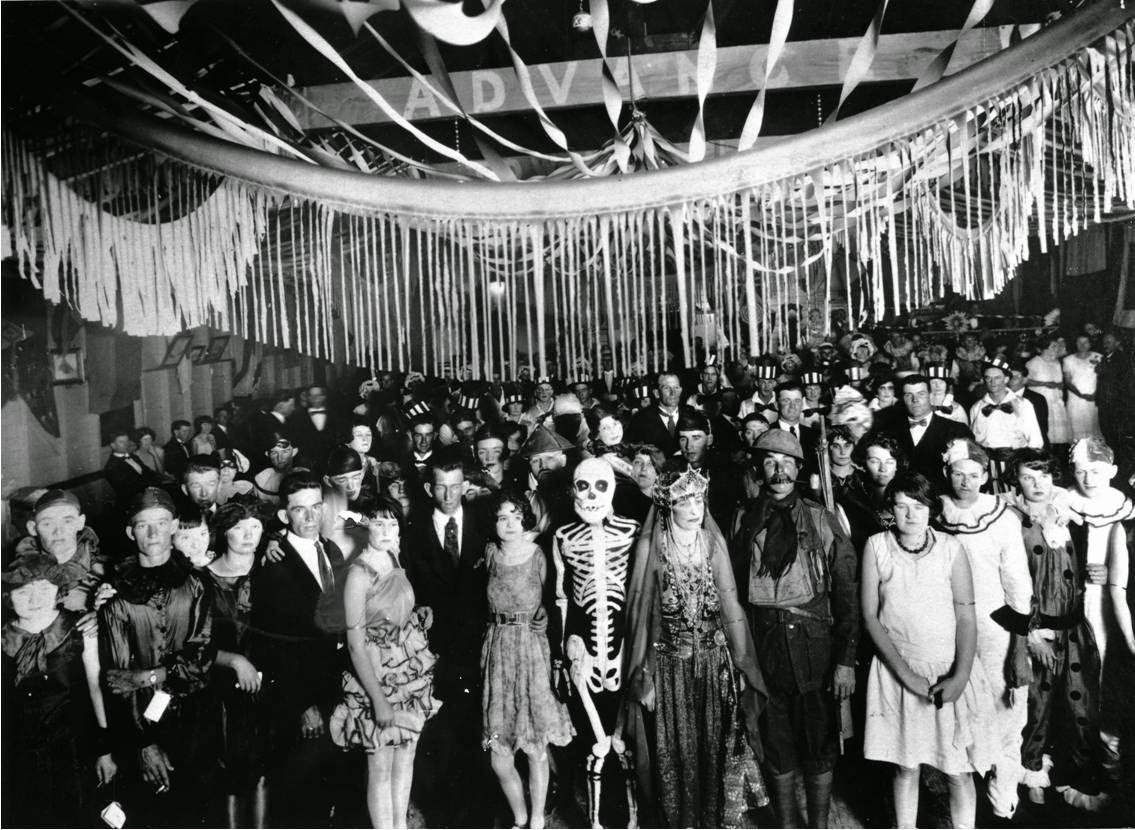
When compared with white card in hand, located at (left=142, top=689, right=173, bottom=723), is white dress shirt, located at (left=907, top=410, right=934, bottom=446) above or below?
above

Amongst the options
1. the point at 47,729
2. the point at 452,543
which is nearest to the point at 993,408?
the point at 452,543

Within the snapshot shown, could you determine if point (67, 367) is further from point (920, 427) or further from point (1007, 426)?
point (1007, 426)

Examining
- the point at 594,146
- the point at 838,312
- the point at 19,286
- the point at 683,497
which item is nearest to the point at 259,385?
the point at 19,286

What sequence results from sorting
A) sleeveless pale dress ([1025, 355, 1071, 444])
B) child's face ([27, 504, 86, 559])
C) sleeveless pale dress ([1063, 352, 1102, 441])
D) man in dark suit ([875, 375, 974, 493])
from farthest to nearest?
sleeveless pale dress ([1025, 355, 1071, 444])
man in dark suit ([875, 375, 974, 493])
sleeveless pale dress ([1063, 352, 1102, 441])
child's face ([27, 504, 86, 559])

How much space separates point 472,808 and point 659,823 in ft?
2.33

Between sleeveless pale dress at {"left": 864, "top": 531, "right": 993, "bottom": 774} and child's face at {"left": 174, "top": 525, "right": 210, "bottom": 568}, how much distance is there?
7.93ft

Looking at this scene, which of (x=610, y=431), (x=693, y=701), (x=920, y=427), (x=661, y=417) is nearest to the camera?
(x=693, y=701)

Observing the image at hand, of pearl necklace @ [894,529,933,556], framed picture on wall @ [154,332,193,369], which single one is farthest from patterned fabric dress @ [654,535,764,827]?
framed picture on wall @ [154,332,193,369]

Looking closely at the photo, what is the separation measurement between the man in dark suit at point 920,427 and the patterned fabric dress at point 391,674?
217 centimetres

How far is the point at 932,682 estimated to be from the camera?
7.36ft

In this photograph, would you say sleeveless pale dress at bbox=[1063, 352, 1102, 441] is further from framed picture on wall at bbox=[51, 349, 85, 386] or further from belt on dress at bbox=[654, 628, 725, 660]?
framed picture on wall at bbox=[51, 349, 85, 386]

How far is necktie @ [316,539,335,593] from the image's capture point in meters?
2.45

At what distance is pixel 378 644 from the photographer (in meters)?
2.40

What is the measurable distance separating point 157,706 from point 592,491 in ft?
5.33
